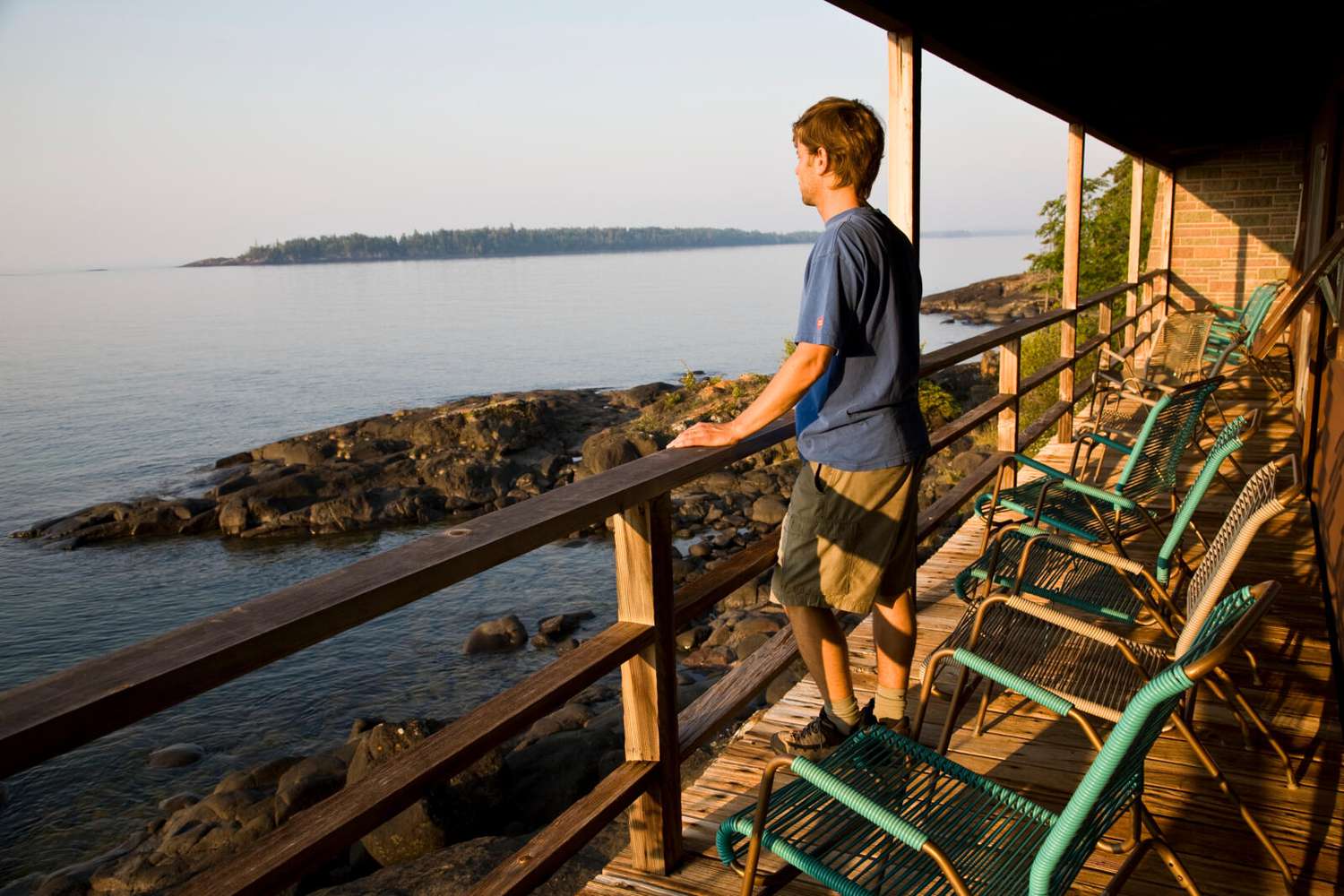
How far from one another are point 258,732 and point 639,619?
895 centimetres

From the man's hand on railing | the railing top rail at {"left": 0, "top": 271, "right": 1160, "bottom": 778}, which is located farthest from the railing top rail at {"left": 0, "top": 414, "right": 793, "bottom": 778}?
the man's hand on railing

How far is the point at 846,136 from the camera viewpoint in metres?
2.10

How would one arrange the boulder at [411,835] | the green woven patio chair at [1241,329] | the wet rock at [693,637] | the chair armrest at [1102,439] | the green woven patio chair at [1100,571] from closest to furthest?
the green woven patio chair at [1100,571] → the chair armrest at [1102,439] → the boulder at [411,835] → the green woven patio chair at [1241,329] → the wet rock at [693,637]

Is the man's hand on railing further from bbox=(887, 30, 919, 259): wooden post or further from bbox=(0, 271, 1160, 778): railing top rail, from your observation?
Answer: bbox=(887, 30, 919, 259): wooden post

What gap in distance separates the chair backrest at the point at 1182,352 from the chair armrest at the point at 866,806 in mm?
7795

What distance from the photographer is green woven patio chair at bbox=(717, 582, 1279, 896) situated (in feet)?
4.68

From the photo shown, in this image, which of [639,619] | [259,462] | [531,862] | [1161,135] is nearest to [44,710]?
[531,862]

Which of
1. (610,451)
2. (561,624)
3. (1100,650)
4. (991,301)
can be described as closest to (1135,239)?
(561,624)

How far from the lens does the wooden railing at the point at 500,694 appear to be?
1000 mm

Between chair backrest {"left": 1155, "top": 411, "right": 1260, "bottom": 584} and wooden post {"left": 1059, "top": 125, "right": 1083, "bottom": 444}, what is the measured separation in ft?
12.7

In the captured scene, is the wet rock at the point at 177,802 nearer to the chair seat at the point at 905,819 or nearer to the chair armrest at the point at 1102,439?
the chair armrest at the point at 1102,439

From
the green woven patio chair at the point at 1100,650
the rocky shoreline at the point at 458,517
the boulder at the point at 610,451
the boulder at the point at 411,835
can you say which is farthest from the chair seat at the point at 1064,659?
the boulder at the point at 610,451

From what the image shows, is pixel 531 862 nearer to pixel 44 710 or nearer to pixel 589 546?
pixel 44 710

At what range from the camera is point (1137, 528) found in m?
3.61
